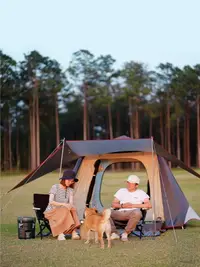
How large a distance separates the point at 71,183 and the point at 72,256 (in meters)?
1.80

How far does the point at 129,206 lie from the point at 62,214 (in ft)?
3.09

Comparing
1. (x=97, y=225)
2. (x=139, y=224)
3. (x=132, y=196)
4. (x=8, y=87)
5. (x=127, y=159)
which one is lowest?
(x=139, y=224)

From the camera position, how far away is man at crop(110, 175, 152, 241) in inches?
315

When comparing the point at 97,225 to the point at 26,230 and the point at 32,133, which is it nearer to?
the point at 26,230

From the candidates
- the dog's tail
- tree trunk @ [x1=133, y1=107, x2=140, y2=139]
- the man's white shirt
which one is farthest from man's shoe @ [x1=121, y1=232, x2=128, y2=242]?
tree trunk @ [x1=133, y1=107, x2=140, y2=139]

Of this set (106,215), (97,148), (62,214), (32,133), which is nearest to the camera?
(106,215)

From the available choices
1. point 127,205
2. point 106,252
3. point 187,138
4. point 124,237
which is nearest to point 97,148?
point 127,205

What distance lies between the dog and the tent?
1.05 metres

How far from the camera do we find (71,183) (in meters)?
8.31

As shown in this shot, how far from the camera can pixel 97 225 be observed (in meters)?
7.53

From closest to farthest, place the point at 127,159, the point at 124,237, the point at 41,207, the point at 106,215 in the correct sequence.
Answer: the point at 106,215 < the point at 124,237 < the point at 41,207 < the point at 127,159

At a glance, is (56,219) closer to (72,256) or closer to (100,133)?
(72,256)

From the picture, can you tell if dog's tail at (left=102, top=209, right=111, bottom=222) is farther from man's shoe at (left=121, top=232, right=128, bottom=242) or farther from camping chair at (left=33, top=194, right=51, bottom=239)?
camping chair at (left=33, top=194, right=51, bottom=239)

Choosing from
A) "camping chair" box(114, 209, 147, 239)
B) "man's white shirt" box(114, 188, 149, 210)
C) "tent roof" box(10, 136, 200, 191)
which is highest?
"tent roof" box(10, 136, 200, 191)
